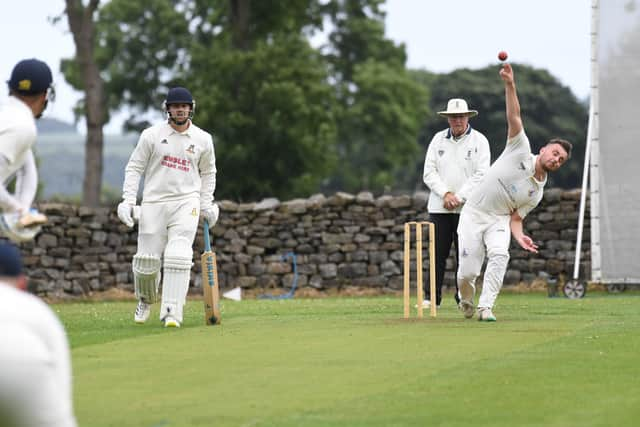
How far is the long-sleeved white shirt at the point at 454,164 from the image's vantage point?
45.6ft

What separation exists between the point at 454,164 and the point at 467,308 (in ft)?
7.56

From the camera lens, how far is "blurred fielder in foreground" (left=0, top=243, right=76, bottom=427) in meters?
4.22

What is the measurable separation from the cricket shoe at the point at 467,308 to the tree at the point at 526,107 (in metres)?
53.6

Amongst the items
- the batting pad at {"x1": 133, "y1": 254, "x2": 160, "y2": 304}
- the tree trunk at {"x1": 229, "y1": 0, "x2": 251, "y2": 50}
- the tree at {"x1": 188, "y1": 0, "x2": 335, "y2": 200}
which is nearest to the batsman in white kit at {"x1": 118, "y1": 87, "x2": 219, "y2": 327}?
the batting pad at {"x1": 133, "y1": 254, "x2": 160, "y2": 304}

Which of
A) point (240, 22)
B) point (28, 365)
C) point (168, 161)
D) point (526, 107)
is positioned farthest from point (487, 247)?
point (526, 107)

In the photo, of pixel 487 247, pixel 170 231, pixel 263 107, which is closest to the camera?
pixel 170 231

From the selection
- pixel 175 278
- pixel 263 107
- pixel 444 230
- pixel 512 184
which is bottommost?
pixel 175 278

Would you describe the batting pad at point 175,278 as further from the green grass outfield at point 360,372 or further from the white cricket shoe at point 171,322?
the green grass outfield at point 360,372

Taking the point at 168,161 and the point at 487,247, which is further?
the point at 487,247

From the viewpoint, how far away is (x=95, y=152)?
104 ft

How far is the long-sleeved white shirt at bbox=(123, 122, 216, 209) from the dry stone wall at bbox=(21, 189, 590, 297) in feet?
32.4

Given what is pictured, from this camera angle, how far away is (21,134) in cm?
737

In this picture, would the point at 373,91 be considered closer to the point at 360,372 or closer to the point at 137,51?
the point at 137,51

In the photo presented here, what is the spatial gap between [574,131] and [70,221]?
52.9 metres
